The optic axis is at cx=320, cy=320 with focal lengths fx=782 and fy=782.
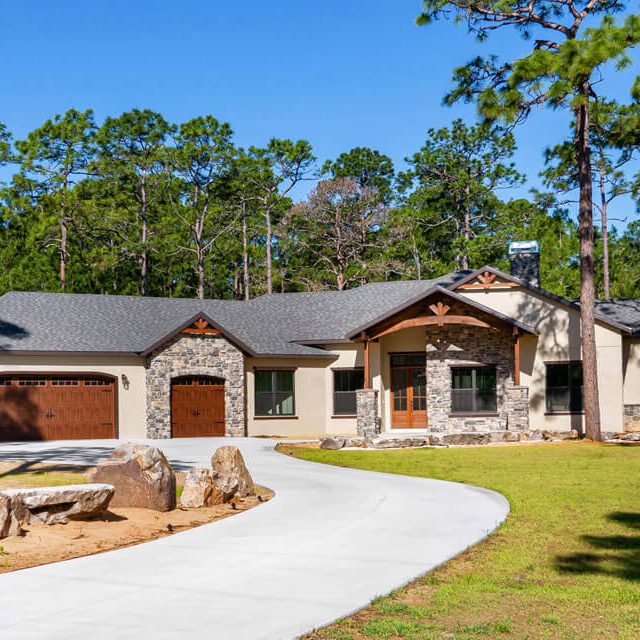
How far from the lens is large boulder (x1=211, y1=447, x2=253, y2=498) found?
39.6 feet

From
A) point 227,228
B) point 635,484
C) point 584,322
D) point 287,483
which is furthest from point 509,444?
point 227,228

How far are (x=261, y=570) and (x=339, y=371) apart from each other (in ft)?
67.7

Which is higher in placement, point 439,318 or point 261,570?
point 439,318

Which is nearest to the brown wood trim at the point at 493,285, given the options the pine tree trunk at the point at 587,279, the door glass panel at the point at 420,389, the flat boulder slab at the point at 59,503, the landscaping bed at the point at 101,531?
the door glass panel at the point at 420,389

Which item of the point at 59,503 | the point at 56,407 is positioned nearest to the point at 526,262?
the point at 56,407

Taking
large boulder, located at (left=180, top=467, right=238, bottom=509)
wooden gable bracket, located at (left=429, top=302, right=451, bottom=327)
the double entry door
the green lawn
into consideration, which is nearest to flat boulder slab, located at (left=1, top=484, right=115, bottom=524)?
large boulder, located at (left=180, top=467, right=238, bottom=509)

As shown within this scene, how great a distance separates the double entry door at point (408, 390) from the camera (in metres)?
26.7

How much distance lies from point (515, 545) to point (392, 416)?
60.4ft

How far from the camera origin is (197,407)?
25.9 metres

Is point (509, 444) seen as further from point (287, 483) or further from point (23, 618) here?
point (23, 618)

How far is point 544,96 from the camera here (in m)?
21.1

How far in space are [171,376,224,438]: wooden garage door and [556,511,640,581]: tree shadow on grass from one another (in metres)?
18.3

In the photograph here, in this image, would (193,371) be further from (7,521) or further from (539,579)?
→ (539,579)

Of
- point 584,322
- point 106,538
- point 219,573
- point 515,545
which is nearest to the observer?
point 219,573
